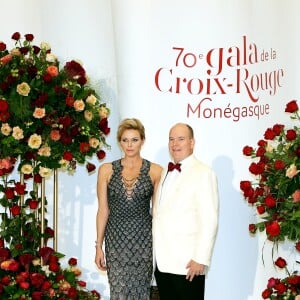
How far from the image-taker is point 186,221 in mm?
2971

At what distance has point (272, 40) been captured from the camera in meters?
4.04

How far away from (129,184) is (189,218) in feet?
1.24

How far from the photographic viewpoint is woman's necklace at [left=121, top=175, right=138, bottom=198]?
124 inches

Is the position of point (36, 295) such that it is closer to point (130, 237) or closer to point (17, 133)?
point (130, 237)

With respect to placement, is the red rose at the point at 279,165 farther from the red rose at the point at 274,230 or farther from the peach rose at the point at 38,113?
the peach rose at the point at 38,113

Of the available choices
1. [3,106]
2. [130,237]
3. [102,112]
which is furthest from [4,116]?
[130,237]

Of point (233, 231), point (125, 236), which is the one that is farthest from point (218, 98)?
point (125, 236)

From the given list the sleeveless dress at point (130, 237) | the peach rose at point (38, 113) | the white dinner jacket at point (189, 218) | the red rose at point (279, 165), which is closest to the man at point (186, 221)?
the white dinner jacket at point (189, 218)

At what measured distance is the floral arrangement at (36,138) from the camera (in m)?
2.89

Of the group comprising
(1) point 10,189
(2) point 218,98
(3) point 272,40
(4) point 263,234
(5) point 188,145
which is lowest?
(4) point 263,234

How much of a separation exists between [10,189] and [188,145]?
872 mm

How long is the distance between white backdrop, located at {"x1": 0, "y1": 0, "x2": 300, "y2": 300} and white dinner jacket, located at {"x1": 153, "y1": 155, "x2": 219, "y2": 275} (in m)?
0.96

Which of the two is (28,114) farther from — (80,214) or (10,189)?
(80,214)

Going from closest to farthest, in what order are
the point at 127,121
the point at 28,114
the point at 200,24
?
1. the point at 28,114
2. the point at 127,121
3. the point at 200,24
